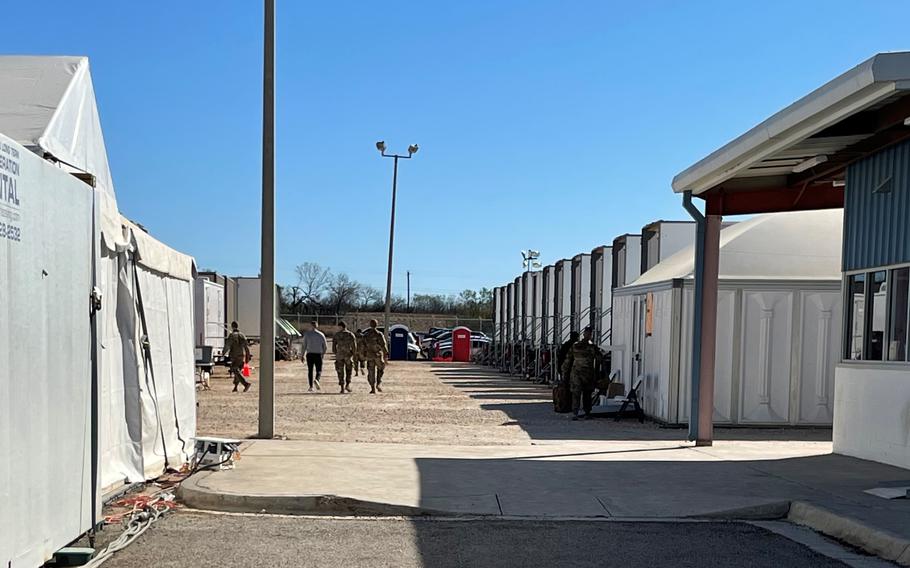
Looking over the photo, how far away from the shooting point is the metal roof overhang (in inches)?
342

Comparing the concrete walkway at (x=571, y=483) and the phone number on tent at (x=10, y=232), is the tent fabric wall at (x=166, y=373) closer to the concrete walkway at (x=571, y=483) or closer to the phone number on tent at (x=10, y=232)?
the concrete walkway at (x=571, y=483)

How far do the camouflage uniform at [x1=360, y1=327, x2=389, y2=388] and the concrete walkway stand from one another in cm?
1067

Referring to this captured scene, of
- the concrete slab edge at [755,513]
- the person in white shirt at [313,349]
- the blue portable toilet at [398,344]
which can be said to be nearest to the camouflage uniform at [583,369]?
the person in white shirt at [313,349]

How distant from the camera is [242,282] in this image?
4147 centimetres

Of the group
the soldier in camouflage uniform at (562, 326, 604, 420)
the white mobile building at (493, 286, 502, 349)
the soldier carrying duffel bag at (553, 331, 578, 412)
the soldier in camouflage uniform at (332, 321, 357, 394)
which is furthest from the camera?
the white mobile building at (493, 286, 502, 349)

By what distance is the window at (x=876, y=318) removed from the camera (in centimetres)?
1142

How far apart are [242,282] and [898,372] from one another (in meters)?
33.7

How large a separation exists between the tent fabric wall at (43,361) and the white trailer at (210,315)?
22.8 meters

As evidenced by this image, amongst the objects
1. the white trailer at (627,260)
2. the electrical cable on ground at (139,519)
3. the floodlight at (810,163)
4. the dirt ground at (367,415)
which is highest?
the floodlight at (810,163)

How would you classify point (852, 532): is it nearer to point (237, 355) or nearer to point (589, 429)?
point (589, 429)

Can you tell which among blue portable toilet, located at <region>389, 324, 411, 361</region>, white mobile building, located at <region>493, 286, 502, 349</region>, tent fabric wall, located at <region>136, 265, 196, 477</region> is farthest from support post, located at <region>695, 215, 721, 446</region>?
blue portable toilet, located at <region>389, 324, 411, 361</region>

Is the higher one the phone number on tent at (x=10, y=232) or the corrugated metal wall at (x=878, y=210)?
the corrugated metal wall at (x=878, y=210)

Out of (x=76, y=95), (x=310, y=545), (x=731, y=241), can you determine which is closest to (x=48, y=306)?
(x=310, y=545)

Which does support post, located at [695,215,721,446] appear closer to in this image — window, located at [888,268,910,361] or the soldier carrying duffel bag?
window, located at [888,268,910,361]
